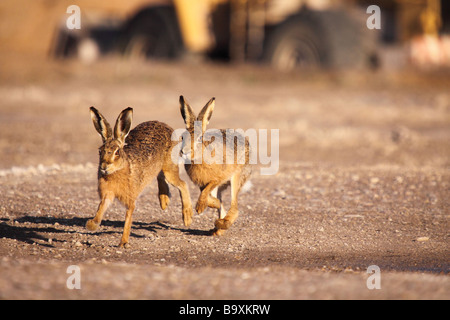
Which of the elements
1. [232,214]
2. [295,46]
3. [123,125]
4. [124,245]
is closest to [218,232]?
[232,214]

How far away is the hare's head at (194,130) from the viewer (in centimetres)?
621

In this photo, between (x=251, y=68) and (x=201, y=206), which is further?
(x=251, y=68)

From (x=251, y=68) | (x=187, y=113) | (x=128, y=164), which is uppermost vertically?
(x=251, y=68)

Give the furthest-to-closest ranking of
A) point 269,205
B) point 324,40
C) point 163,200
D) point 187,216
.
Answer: point 324,40, point 269,205, point 163,200, point 187,216

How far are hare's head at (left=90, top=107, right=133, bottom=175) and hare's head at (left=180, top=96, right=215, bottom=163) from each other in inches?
21.7

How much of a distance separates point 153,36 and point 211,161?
554 inches

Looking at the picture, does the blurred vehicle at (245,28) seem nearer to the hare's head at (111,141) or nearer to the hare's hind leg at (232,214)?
the hare's hind leg at (232,214)

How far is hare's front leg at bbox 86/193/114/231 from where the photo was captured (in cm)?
569

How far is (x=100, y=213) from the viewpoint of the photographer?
5.77 metres

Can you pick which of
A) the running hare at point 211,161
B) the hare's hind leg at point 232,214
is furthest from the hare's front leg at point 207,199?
the hare's hind leg at point 232,214

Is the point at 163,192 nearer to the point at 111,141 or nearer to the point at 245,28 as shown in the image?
the point at 111,141

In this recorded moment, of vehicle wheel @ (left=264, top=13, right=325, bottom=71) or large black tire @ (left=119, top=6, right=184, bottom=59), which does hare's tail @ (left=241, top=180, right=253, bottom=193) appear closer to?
vehicle wheel @ (left=264, top=13, right=325, bottom=71)

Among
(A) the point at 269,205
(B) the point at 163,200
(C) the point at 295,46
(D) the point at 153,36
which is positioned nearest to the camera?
(B) the point at 163,200

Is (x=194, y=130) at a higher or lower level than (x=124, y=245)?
higher
